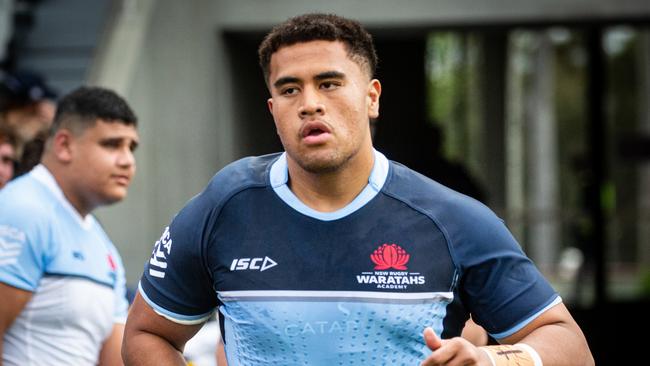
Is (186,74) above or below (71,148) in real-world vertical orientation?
above

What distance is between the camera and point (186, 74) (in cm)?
1049

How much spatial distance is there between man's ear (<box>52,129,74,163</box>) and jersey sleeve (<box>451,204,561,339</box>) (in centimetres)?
246

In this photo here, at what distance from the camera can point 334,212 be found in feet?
12.3

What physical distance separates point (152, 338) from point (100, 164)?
1870mm

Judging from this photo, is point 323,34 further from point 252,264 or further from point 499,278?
point 499,278

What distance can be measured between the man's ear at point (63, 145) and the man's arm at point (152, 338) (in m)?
1.78

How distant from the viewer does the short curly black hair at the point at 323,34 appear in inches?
147

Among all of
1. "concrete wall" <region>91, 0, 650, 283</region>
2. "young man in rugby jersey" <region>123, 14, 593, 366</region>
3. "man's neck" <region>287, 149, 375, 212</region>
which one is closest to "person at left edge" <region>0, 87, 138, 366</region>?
"young man in rugby jersey" <region>123, 14, 593, 366</region>

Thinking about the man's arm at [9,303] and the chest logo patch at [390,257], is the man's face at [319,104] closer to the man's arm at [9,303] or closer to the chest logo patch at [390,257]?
the chest logo patch at [390,257]

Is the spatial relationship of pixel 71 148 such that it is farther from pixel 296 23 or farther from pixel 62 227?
pixel 296 23

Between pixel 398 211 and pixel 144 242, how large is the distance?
22.0 ft

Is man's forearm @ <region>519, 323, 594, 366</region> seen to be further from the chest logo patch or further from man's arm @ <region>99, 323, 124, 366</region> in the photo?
man's arm @ <region>99, 323, 124, 366</region>

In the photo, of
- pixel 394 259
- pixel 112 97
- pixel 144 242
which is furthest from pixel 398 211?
pixel 144 242

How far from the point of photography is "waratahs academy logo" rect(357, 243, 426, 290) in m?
3.65
